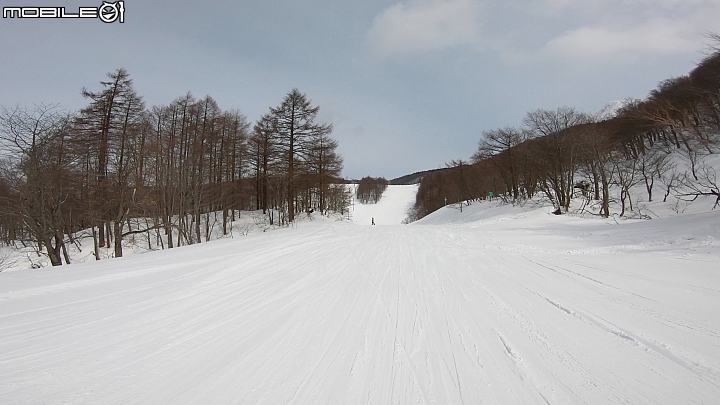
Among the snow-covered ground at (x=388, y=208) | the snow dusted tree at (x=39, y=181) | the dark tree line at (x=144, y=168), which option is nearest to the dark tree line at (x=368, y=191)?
the snow-covered ground at (x=388, y=208)

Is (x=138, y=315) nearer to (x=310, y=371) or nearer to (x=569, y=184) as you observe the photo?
(x=310, y=371)

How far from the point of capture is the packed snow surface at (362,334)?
2539 mm

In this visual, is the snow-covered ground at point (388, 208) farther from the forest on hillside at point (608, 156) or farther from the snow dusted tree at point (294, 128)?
the snow dusted tree at point (294, 128)

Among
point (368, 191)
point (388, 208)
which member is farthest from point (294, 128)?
point (368, 191)

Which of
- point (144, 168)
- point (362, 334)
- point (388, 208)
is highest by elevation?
point (144, 168)

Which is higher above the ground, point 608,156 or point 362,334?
point 608,156

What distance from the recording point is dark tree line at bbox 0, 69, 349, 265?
511 inches

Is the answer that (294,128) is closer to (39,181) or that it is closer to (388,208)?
(39,181)

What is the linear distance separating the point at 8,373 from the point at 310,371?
2.65 metres

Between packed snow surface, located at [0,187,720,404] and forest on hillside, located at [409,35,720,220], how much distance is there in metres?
10.9

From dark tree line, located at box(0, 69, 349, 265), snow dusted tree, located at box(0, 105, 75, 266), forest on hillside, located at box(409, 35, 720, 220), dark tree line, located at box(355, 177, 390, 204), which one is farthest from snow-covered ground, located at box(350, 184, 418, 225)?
snow dusted tree, located at box(0, 105, 75, 266)

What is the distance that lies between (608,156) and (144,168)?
102 feet

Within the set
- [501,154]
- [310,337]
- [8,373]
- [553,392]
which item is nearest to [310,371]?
[310,337]

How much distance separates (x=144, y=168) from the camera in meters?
17.2
